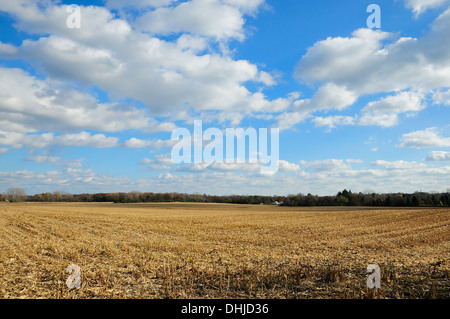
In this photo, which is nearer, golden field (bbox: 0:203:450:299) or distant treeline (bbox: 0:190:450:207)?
golden field (bbox: 0:203:450:299)

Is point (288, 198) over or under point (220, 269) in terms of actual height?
under

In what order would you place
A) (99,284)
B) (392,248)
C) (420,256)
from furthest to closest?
(392,248) → (420,256) → (99,284)

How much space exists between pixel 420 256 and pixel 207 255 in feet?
41.4

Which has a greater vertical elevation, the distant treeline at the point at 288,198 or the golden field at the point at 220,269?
the golden field at the point at 220,269

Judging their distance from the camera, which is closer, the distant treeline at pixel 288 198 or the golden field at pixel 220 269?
the golden field at pixel 220 269

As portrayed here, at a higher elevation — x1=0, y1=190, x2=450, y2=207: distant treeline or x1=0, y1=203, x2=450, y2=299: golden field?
x1=0, y1=203, x2=450, y2=299: golden field

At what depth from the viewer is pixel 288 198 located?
144 m

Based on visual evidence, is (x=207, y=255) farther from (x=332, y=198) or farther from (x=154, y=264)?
(x=332, y=198)

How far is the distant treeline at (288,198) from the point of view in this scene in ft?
350

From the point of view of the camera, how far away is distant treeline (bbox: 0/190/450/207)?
106562mm

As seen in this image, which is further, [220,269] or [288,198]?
[288,198]
